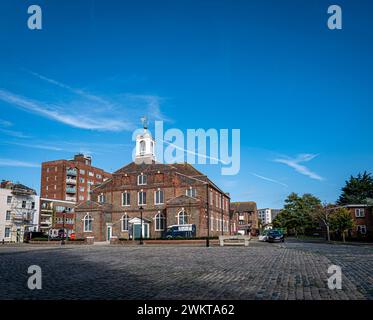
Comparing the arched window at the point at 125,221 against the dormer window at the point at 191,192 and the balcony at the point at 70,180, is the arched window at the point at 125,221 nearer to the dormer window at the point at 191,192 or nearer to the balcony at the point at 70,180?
the dormer window at the point at 191,192

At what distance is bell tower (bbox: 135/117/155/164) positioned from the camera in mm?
58675

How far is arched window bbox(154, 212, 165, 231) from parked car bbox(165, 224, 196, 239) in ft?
14.0

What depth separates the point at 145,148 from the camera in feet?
196

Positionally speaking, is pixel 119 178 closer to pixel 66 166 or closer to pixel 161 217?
pixel 161 217

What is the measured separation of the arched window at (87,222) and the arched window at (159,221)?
9.58m

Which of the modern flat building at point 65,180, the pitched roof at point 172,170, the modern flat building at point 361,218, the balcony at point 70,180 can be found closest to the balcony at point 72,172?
the modern flat building at point 65,180

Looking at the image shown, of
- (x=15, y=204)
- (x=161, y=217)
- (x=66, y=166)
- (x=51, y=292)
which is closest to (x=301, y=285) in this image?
(x=51, y=292)

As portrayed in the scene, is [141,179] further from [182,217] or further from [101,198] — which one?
[182,217]

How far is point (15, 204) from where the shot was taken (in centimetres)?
6281

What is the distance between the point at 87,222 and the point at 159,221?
35.1 feet

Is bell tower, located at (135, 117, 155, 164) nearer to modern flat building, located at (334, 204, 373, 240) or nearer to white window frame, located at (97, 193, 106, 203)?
white window frame, located at (97, 193, 106, 203)
